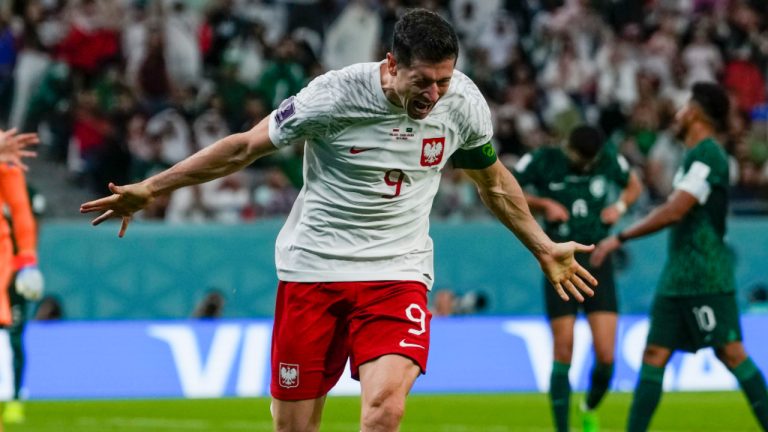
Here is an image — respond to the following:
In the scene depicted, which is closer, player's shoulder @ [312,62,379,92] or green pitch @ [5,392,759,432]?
player's shoulder @ [312,62,379,92]

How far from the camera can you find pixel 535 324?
1511 centimetres

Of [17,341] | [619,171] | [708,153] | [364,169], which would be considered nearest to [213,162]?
[364,169]

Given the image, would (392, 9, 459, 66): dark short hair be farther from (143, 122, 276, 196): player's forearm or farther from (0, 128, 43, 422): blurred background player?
(0, 128, 43, 422): blurred background player

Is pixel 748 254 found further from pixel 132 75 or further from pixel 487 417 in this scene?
pixel 132 75

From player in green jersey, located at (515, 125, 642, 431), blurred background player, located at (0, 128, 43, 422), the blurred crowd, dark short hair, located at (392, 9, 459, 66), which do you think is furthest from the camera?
the blurred crowd

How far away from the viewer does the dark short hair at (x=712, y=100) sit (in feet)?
30.6

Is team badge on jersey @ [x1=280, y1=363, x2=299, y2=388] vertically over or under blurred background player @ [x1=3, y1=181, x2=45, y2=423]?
over

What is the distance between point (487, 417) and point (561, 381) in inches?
91.4

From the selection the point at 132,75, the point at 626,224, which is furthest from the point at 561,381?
the point at 132,75

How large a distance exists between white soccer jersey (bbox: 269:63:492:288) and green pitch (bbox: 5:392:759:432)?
533cm

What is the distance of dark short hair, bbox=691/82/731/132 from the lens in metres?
9.32

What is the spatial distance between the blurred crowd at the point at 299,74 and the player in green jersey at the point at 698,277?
27.0 feet

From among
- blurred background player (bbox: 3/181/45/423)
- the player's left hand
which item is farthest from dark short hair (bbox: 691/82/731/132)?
blurred background player (bbox: 3/181/45/423)

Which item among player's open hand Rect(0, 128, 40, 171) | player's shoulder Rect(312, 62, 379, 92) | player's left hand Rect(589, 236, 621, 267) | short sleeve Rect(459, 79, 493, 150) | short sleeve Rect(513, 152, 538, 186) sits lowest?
player's left hand Rect(589, 236, 621, 267)
